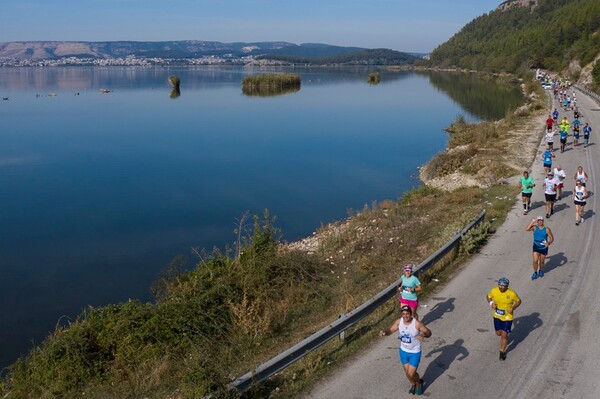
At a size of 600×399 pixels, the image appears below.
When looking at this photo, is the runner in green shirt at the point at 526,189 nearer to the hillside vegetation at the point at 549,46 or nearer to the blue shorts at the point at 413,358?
the blue shorts at the point at 413,358

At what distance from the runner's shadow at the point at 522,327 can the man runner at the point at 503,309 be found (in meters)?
0.49

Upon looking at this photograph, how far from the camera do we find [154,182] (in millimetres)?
31750

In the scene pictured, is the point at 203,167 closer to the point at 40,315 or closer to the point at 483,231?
the point at 40,315

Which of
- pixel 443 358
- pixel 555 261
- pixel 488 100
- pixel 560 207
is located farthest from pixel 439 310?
pixel 488 100

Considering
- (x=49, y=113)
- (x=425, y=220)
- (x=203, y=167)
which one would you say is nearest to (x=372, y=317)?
(x=425, y=220)

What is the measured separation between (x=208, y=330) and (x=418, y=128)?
150 ft

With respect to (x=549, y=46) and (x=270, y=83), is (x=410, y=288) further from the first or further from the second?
(x=549, y=46)

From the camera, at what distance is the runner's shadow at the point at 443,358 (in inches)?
336

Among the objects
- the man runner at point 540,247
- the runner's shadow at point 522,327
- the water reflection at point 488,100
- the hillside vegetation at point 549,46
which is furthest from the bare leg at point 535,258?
the hillside vegetation at point 549,46

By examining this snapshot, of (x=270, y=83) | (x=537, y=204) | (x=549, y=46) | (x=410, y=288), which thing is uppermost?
(x=549, y=46)

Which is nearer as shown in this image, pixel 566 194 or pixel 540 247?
pixel 540 247

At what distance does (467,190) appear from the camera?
22.3m

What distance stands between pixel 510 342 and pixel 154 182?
25.5 meters

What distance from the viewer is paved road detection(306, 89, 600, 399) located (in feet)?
26.7
